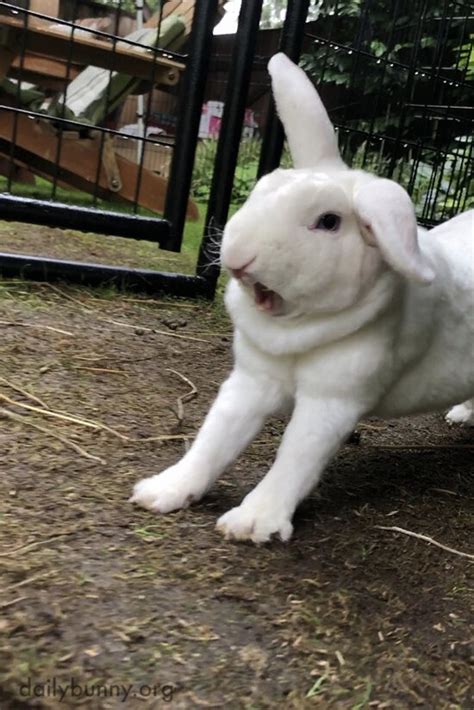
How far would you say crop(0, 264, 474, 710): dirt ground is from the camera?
87cm

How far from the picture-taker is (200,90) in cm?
269

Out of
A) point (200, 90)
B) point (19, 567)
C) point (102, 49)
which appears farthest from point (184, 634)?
point (102, 49)

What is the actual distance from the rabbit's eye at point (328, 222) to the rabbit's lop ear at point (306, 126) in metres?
0.18

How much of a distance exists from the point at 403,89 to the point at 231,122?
0.92 metres

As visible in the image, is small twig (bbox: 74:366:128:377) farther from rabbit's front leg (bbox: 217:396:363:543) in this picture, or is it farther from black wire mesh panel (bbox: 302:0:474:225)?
black wire mesh panel (bbox: 302:0:474:225)

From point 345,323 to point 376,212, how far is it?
0.18 m

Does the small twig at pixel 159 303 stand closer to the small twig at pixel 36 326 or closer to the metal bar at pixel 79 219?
the metal bar at pixel 79 219

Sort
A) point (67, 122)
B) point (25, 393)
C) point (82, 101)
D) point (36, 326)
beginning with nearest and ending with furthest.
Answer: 1. point (25, 393)
2. point (36, 326)
3. point (67, 122)
4. point (82, 101)

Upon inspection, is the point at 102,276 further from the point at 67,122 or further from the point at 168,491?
the point at 168,491

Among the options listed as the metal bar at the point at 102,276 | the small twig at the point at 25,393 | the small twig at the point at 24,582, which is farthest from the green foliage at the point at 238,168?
the small twig at the point at 24,582

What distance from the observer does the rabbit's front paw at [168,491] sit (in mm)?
1230

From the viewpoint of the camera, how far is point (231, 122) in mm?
2754

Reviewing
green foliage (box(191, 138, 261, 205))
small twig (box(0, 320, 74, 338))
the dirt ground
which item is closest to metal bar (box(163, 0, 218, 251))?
small twig (box(0, 320, 74, 338))

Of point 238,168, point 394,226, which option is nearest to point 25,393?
point 394,226
